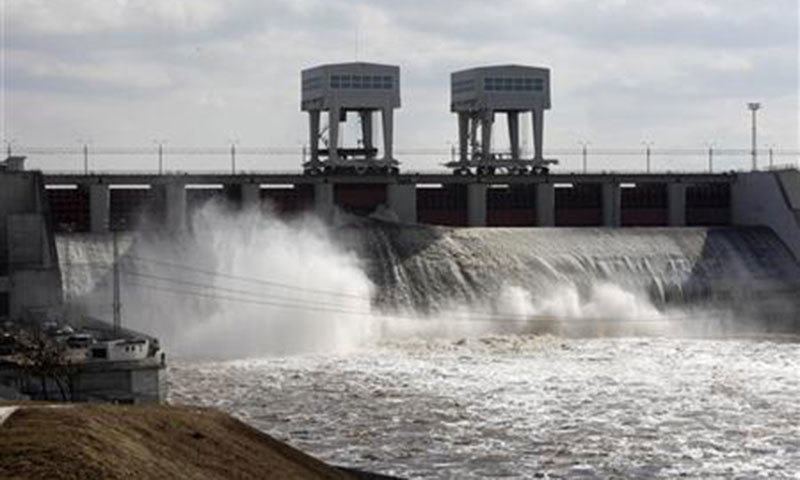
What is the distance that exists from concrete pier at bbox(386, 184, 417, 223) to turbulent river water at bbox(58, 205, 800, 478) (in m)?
4.23

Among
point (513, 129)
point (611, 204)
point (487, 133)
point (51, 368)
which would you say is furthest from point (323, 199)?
point (51, 368)

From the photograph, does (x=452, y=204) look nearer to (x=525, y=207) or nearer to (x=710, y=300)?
(x=525, y=207)

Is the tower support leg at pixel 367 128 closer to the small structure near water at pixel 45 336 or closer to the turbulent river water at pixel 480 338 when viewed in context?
the turbulent river water at pixel 480 338

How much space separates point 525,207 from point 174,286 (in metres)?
23.6

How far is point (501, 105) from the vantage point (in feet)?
279

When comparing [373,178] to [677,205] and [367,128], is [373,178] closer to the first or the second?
[367,128]

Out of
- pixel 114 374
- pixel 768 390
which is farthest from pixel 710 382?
pixel 114 374

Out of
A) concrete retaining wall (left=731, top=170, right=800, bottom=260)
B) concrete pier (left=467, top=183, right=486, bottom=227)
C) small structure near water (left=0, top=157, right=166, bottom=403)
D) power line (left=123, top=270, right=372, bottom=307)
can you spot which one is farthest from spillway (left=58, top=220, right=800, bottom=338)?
concrete pier (left=467, top=183, right=486, bottom=227)

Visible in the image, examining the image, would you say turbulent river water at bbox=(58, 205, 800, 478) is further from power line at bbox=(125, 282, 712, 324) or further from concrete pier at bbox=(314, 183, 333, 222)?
concrete pier at bbox=(314, 183, 333, 222)

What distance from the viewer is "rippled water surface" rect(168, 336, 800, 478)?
35.3 m

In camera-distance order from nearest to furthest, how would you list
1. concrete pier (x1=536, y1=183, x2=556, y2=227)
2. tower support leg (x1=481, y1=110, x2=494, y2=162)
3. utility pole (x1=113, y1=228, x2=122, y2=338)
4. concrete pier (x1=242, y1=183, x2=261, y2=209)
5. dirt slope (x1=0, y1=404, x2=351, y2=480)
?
dirt slope (x1=0, y1=404, x2=351, y2=480) → utility pole (x1=113, y1=228, x2=122, y2=338) → concrete pier (x1=242, y1=183, x2=261, y2=209) → concrete pier (x1=536, y1=183, x2=556, y2=227) → tower support leg (x1=481, y1=110, x2=494, y2=162)

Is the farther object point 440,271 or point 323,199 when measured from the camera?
point 323,199

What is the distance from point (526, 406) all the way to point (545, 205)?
37.7 meters

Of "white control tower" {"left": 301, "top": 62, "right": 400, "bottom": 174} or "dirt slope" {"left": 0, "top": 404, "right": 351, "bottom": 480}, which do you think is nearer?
"dirt slope" {"left": 0, "top": 404, "right": 351, "bottom": 480}
